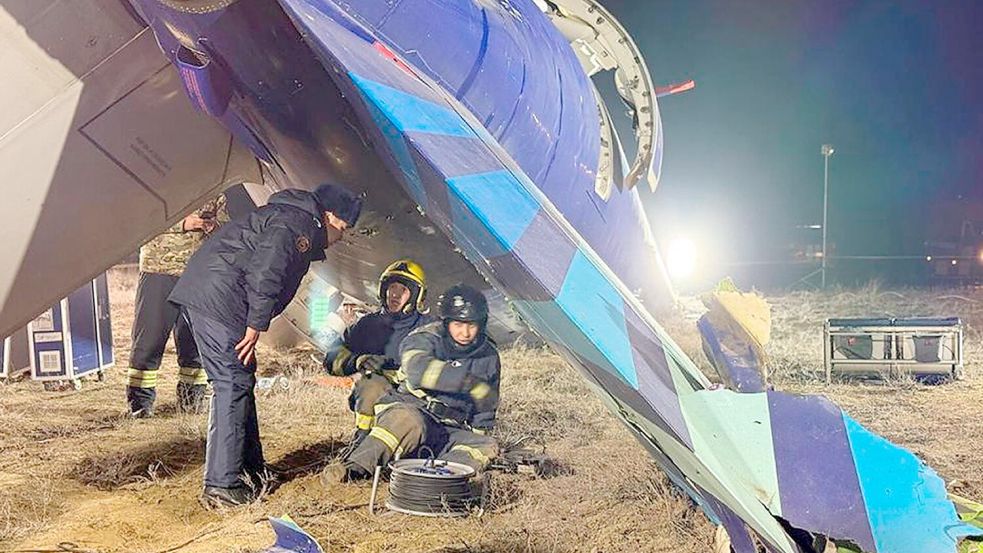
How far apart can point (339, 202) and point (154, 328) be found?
2.81 meters

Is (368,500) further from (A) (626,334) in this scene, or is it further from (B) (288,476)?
(A) (626,334)

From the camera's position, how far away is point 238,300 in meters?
3.88

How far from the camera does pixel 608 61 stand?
5938mm

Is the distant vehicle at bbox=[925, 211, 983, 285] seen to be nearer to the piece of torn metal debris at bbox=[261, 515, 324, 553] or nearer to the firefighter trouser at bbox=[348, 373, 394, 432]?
the firefighter trouser at bbox=[348, 373, 394, 432]

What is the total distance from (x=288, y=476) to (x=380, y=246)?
1697 millimetres

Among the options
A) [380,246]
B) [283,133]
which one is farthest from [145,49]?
[380,246]

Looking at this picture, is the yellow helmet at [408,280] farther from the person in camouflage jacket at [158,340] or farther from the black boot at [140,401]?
the black boot at [140,401]

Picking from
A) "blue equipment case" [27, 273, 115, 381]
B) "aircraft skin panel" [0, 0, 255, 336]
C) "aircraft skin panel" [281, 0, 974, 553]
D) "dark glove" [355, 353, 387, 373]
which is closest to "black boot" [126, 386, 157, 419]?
"blue equipment case" [27, 273, 115, 381]

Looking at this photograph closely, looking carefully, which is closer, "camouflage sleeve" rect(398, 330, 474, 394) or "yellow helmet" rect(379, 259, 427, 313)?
"camouflage sleeve" rect(398, 330, 474, 394)

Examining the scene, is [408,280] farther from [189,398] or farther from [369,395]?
[189,398]

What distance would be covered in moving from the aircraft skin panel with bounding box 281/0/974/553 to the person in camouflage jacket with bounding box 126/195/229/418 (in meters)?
3.97

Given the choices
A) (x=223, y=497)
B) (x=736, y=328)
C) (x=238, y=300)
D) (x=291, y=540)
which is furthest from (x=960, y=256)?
(x=291, y=540)

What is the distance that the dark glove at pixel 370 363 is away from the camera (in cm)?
479

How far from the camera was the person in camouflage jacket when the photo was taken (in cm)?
601
